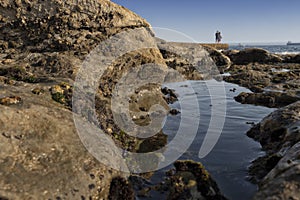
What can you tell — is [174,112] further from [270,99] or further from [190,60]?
[190,60]

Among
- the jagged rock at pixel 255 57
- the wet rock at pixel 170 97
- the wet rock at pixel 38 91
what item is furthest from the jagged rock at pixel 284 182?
the jagged rock at pixel 255 57

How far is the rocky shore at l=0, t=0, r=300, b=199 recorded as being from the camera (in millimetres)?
5586

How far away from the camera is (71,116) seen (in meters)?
7.83

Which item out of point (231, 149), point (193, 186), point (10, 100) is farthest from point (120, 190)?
point (231, 149)

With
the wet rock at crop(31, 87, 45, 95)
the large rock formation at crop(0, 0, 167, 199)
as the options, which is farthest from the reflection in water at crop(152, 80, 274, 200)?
the wet rock at crop(31, 87, 45, 95)

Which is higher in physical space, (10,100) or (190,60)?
(10,100)

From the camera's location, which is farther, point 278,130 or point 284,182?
point 278,130

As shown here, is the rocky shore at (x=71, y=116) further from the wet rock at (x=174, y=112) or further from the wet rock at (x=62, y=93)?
the wet rock at (x=174, y=112)

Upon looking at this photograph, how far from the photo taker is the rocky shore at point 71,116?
559 cm

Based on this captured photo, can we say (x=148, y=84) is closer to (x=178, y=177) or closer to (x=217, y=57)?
(x=178, y=177)

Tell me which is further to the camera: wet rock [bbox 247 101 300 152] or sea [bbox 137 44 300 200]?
wet rock [bbox 247 101 300 152]

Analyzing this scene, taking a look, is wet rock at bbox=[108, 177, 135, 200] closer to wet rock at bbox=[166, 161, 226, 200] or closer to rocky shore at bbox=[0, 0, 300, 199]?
rocky shore at bbox=[0, 0, 300, 199]

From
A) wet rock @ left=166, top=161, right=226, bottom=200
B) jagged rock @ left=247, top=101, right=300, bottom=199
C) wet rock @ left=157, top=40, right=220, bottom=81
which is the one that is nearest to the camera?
jagged rock @ left=247, top=101, right=300, bottom=199

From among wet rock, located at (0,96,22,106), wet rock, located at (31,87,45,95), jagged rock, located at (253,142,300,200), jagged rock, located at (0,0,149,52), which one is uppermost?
jagged rock, located at (0,0,149,52)
